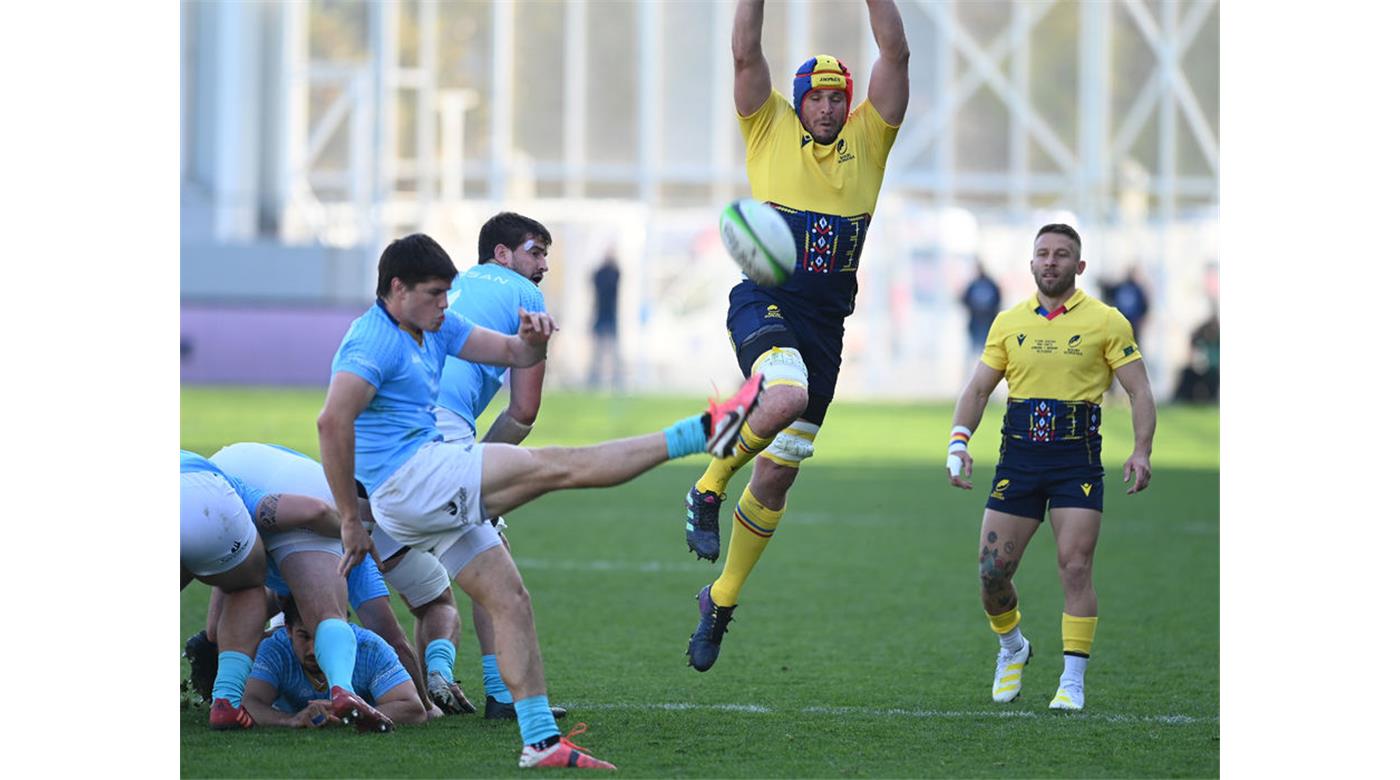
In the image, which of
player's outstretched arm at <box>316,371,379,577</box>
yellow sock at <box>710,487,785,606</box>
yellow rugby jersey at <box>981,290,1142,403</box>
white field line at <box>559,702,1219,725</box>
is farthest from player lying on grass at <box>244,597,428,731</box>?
yellow rugby jersey at <box>981,290,1142,403</box>

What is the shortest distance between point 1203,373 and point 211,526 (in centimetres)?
2574

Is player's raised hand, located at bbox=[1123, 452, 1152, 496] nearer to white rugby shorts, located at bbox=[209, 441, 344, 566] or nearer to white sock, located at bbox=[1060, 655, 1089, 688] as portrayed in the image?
white sock, located at bbox=[1060, 655, 1089, 688]

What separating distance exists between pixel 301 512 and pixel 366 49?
29990 millimetres

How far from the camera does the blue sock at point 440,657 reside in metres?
7.21

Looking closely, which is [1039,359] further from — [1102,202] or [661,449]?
[1102,202]

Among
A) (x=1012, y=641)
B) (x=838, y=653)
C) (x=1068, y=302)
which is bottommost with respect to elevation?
(x=838, y=653)

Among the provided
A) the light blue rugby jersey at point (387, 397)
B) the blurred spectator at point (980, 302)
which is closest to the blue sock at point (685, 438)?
the light blue rugby jersey at point (387, 397)

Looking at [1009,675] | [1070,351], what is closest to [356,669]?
[1009,675]

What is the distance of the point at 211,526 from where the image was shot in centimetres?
638

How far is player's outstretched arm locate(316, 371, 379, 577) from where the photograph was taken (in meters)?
5.79

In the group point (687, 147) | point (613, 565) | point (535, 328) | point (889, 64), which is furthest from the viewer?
point (687, 147)

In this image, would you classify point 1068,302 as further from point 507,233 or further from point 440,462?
point 440,462
